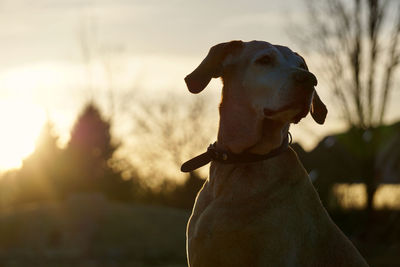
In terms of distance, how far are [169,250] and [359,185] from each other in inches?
233

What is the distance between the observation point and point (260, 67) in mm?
5566

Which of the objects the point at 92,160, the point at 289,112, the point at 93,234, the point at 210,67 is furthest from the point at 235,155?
the point at 92,160

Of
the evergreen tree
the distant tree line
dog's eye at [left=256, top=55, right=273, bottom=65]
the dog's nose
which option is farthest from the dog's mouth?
the evergreen tree

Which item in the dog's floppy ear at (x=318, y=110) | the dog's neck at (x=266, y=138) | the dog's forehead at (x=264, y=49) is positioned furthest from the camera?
the dog's floppy ear at (x=318, y=110)

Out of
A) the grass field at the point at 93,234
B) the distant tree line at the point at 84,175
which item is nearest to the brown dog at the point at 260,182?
the grass field at the point at 93,234

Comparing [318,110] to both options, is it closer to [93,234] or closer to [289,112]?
[289,112]

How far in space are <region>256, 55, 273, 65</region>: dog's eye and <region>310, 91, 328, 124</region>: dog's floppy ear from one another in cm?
55

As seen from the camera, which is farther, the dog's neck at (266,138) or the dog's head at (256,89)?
the dog's neck at (266,138)

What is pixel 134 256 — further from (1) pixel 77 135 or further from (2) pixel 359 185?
(1) pixel 77 135

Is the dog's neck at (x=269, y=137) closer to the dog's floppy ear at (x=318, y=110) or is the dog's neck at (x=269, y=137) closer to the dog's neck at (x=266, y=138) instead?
the dog's neck at (x=266, y=138)

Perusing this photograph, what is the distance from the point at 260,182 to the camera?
5.29 meters

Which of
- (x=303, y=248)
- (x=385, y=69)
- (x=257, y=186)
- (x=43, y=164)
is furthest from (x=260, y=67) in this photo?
(x=43, y=164)

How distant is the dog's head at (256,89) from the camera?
5.33 meters

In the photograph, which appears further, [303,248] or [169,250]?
[169,250]
